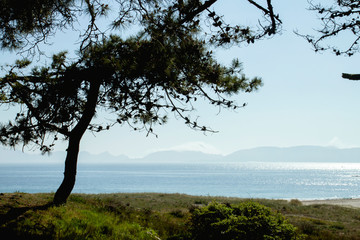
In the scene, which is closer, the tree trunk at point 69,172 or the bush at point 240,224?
the bush at point 240,224

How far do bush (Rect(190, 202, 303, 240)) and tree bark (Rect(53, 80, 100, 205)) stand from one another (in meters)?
Answer: 4.59

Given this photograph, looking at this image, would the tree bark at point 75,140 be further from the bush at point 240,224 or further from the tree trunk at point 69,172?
the bush at point 240,224

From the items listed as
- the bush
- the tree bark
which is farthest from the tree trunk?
the bush

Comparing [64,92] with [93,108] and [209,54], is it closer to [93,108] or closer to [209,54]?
[93,108]

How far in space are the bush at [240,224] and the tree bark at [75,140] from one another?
4595 mm

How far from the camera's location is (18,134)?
8156 mm

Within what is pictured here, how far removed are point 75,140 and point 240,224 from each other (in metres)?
5.83

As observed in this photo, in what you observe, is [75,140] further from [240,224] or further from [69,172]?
[240,224]

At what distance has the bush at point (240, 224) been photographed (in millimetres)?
5391

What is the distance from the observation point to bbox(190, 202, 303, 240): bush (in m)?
5.39

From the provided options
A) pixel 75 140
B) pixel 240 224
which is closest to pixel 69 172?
pixel 75 140

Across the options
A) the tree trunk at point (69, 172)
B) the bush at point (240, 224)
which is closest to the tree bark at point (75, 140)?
the tree trunk at point (69, 172)

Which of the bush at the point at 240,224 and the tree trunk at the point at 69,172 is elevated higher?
the tree trunk at the point at 69,172

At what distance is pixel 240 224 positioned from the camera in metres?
5.54
